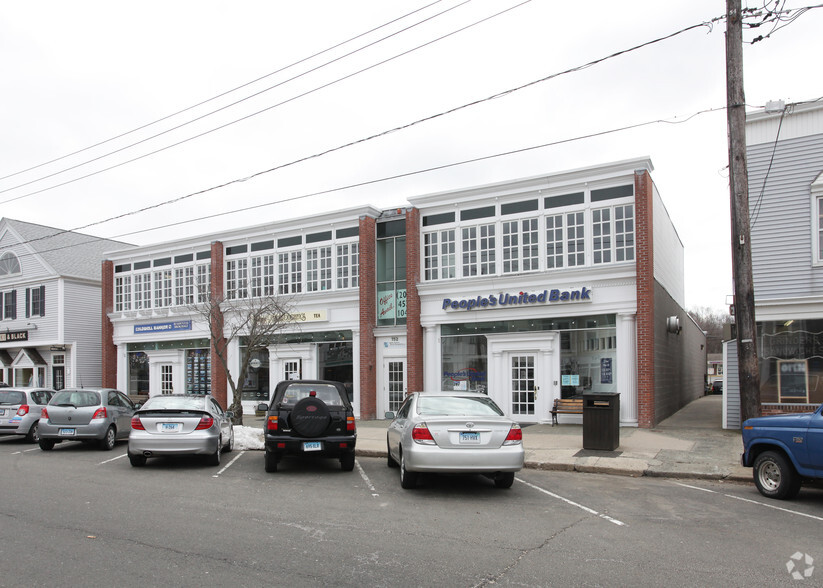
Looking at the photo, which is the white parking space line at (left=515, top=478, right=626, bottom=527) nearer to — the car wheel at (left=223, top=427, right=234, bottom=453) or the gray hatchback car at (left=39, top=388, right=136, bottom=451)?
the car wheel at (left=223, top=427, right=234, bottom=453)

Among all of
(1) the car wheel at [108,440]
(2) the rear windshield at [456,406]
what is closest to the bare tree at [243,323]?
(1) the car wheel at [108,440]

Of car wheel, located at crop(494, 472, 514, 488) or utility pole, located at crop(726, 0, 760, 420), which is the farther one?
utility pole, located at crop(726, 0, 760, 420)

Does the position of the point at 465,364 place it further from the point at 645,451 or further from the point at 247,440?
the point at 645,451

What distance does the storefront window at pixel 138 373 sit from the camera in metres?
29.0

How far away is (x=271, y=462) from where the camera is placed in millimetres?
11391

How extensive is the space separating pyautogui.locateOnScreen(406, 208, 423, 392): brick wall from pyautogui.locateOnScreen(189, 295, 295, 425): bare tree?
4.01m

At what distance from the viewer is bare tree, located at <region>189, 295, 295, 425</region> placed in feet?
61.6

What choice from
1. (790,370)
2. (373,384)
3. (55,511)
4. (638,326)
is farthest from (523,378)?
(55,511)

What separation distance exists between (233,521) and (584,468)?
6696 millimetres

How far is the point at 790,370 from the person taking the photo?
15.8 meters

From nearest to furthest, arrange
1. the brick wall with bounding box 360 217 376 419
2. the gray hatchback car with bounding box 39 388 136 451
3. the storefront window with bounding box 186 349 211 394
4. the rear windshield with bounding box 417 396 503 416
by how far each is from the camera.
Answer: the rear windshield with bounding box 417 396 503 416
the gray hatchback car with bounding box 39 388 136 451
the brick wall with bounding box 360 217 376 419
the storefront window with bounding box 186 349 211 394

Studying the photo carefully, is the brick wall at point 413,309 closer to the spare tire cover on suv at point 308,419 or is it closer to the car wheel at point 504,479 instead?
the spare tire cover on suv at point 308,419

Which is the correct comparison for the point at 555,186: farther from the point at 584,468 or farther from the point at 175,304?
the point at 175,304

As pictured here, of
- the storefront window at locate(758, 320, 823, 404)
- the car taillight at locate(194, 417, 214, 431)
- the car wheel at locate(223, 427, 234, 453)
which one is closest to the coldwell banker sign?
the storefront window at locate(758, 320, 823, 404)
